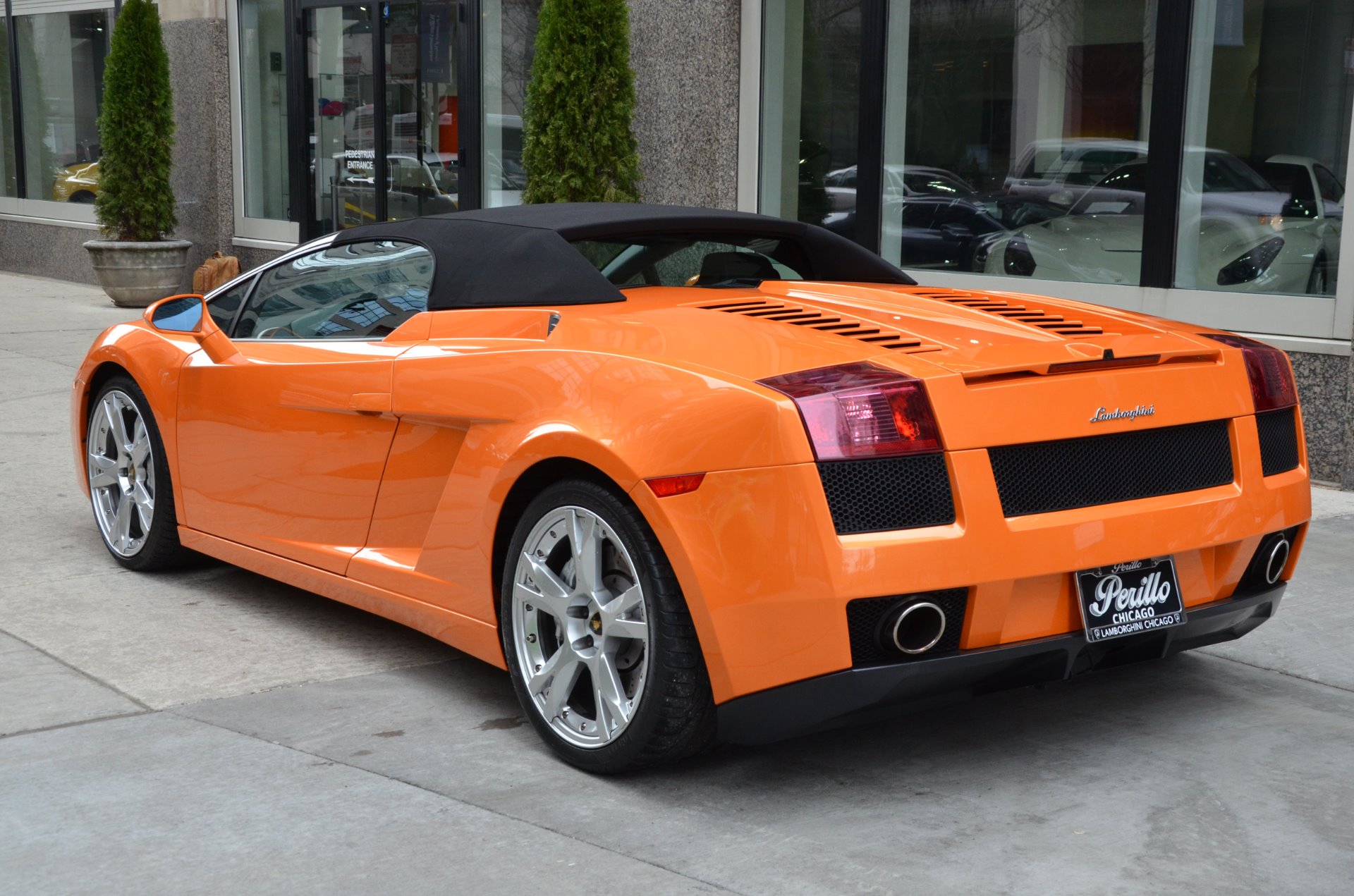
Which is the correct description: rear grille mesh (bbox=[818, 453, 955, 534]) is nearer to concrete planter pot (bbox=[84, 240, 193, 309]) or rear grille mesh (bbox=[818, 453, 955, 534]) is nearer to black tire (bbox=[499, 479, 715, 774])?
black tire (bbox=[499, 479, 715, 774])

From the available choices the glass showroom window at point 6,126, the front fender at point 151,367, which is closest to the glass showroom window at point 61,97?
the glass showroom window at point 6,126

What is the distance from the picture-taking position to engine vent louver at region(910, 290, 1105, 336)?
367cm

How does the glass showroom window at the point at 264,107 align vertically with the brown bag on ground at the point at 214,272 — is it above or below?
above

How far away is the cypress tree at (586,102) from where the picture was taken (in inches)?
424

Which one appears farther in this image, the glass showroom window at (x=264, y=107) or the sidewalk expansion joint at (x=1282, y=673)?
the glass showroom window at (x=264, y=107)

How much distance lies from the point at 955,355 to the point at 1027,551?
46 centimetres

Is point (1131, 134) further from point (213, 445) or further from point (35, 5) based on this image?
point (35, 5)

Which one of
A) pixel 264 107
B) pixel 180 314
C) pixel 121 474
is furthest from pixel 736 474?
pixel 264 107

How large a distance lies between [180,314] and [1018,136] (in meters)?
5.45

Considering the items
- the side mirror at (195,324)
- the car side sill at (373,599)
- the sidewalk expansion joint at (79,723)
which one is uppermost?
the side mirror at (195,324)

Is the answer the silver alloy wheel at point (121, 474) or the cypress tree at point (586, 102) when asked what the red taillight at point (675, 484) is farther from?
the cypress tree at point (586, 102)

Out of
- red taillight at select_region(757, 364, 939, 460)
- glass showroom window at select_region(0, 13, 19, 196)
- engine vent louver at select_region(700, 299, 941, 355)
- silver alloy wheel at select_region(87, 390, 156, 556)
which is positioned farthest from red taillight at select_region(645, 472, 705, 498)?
glass showroom window at select_region(0, 13, 19, 196)

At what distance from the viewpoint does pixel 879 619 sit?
3.10 metres

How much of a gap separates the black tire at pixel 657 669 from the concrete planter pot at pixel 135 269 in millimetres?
12751
